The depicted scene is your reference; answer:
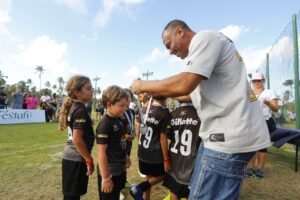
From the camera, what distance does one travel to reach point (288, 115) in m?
11.3

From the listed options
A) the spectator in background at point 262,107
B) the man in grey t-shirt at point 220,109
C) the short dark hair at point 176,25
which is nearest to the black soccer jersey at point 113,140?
the man in grey t-shirt at point 220,109

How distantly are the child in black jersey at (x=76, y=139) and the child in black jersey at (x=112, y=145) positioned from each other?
0.24 m

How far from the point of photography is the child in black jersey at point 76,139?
304 cm

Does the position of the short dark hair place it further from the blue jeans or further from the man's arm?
the blue jeans

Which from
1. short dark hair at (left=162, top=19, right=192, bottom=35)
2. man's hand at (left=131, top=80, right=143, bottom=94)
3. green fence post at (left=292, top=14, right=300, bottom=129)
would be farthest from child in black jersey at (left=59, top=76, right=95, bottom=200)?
green fence post at (left=292, top=14, right=300, bottom=129)

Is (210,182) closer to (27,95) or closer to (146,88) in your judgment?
(146,88)

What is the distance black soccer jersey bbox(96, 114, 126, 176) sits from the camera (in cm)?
288

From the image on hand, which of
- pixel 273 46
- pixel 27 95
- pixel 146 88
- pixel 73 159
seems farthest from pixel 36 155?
pixel 27 95

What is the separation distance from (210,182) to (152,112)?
2083 mm

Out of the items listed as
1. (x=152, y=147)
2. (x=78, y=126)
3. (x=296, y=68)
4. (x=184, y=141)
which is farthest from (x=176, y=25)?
(x=296, y=68)

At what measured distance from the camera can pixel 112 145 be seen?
2.99 metres

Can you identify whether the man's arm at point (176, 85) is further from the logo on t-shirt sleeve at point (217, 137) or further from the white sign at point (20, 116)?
the white sign at point (20, 116)

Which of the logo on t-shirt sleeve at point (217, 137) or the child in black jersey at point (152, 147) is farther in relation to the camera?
the child in black jersey at point (152, 147)

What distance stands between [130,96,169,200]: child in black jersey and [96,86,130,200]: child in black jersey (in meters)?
0.74
